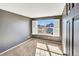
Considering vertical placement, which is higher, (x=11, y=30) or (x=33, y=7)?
(x=33, y=7)

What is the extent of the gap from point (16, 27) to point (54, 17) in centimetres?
154

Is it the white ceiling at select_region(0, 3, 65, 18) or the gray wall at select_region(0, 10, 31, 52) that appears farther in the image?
the gray wall at select_region(0, 10, 31, 52)

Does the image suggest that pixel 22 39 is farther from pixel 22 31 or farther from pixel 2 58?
pixel 2 58

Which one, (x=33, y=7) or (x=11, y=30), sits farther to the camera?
(x=11, y=30)

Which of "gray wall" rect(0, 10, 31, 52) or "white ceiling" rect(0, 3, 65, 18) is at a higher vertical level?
"white ceiling" rect(0, 3, 65, 18)

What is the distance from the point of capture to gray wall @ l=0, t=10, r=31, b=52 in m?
2.81

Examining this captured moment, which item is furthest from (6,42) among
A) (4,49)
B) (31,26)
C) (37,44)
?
(31,26)

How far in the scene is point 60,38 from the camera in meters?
3.43

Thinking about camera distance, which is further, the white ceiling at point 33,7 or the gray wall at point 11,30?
the gray wall at point 11,30

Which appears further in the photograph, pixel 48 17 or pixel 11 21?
pixel 48 17

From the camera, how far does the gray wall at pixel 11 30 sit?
281 centimetres

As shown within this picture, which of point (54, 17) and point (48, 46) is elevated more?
point (54, 17)

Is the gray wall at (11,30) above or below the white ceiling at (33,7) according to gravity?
below

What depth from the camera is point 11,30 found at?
323cm
